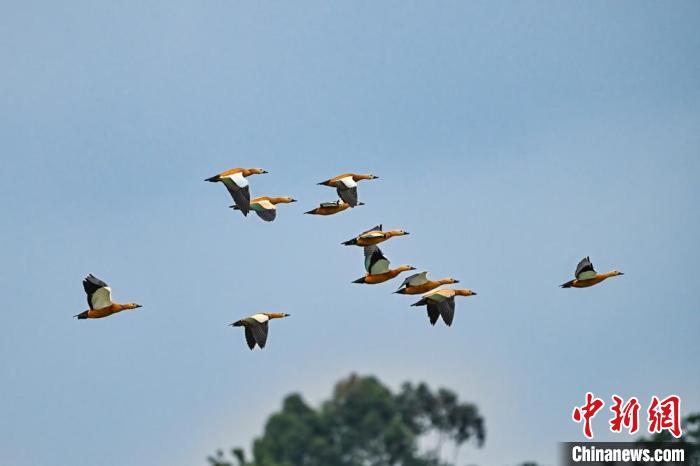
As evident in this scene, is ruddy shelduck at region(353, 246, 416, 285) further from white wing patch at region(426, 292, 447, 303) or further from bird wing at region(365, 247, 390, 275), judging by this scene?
white wing patch at region(426, 292, 447, 303)

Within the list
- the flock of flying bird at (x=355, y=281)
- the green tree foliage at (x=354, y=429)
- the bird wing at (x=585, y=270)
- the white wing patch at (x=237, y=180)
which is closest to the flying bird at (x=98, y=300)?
the flock of flying bird at (x=355, y=281)

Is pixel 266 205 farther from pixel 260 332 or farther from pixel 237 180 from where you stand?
pixel 260 332

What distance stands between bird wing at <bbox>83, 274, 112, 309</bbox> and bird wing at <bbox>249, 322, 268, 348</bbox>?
4.20 metres

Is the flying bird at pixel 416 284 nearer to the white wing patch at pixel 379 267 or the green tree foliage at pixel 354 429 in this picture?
the white wing patch at pixel 379 267

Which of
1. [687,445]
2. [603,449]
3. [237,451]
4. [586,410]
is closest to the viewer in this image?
[586,410]

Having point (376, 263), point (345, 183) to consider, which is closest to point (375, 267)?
point (376, 263)

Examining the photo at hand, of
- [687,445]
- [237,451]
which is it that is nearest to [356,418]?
[237,451]

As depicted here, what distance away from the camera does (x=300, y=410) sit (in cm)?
13975

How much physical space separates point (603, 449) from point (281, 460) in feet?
160

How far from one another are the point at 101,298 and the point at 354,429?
84.8 metres

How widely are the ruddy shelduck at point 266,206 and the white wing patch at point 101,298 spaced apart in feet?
22.2

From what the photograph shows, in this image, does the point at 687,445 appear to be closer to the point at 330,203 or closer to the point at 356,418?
the point at 356,418

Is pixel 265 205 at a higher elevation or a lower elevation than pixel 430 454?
lower

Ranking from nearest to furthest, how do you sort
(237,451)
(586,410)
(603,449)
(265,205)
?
(265,205), (586,410), (603,449), (237,451)
